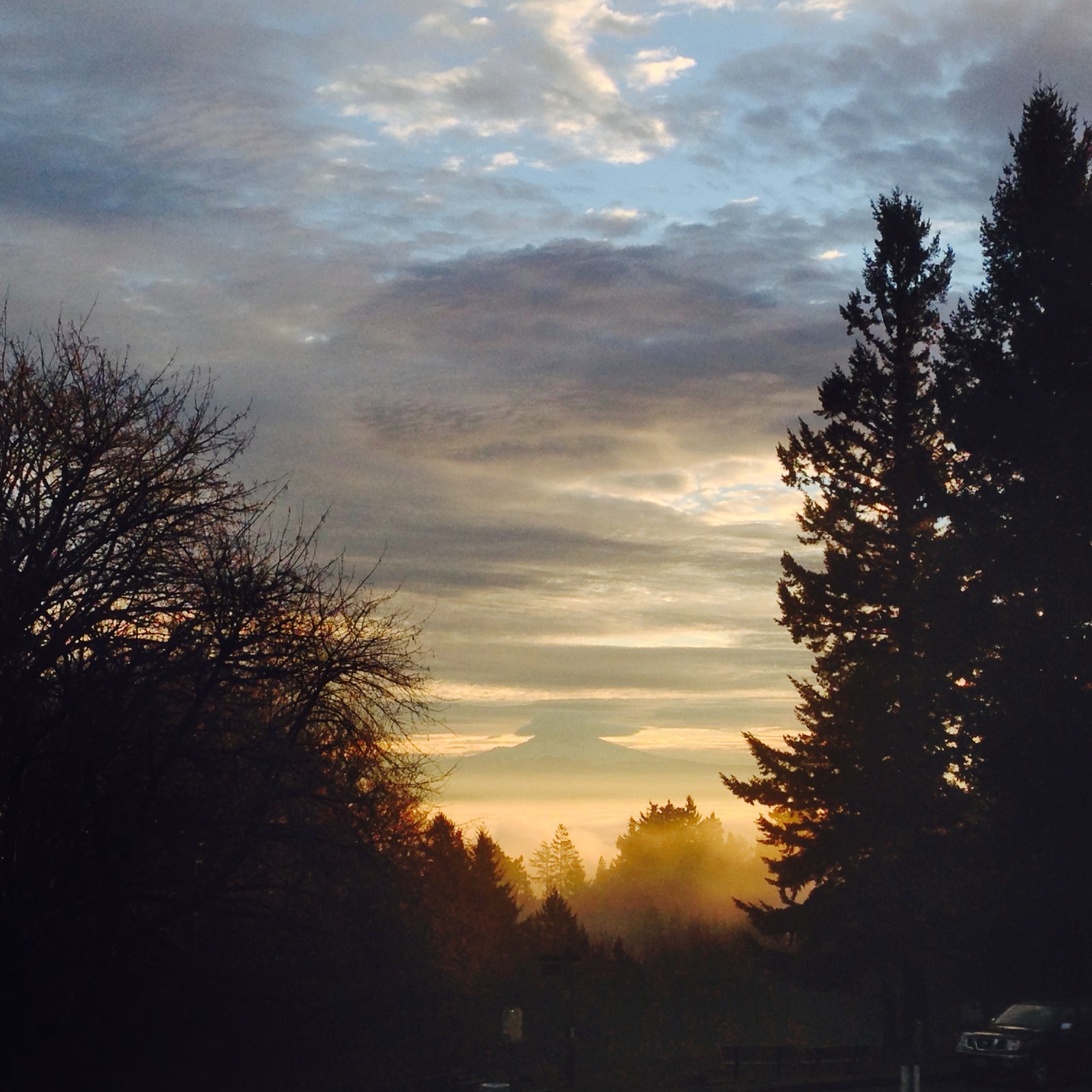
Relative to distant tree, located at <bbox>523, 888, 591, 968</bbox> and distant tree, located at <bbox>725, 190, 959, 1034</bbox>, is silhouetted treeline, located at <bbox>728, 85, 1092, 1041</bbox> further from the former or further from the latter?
distant tree, located at <bbox>523, 888, 591, 968</bbox>

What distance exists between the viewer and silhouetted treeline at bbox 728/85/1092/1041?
2588cm

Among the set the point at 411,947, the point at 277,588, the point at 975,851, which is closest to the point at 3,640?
the point at 277,588

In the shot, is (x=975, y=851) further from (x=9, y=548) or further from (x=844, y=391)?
(x=9, y=548)

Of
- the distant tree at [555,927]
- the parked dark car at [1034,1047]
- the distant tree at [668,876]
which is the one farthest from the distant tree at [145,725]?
the distant tree at [668,876]

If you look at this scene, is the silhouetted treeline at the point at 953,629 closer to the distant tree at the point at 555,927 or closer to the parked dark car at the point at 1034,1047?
the parked dark car at the point at 1034,1047

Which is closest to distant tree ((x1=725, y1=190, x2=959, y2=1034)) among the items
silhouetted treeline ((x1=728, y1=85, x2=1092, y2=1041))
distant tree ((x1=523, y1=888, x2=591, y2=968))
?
silhouetted treeline ((x1=728, y1=85, x2=1092, y2=1041))

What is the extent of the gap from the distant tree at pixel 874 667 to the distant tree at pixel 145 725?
52.7 feet

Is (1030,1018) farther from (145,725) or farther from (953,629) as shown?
(145,725)

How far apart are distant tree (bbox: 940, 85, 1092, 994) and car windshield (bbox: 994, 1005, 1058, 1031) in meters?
2.02

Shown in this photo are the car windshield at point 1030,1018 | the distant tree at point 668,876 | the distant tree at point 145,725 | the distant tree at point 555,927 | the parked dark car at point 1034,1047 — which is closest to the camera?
the distant tree at point 145,725

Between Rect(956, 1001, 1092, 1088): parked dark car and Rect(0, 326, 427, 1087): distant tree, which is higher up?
Rect(0, 326, 427, 1087): distant tree

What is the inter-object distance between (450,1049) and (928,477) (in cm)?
2219

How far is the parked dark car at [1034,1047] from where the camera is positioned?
23.2 metres

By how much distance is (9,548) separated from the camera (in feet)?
55.0
